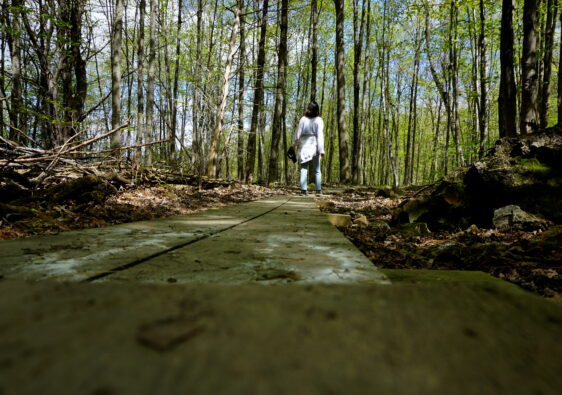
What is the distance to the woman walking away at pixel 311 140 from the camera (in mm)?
7590

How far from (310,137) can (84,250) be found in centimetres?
676

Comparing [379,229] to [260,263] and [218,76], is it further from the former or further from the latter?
[218,76]

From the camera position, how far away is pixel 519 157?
143 inches

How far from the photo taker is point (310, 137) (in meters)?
7.70

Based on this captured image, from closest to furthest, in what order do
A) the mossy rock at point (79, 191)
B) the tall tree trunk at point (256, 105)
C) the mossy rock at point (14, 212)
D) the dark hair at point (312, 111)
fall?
1. the mossy rock at point (14, 212)
2. the mossy rock at point (79, 191)
3. the dark hair at point (312, 111)
4. the tall tree trunk at point (256, 105)

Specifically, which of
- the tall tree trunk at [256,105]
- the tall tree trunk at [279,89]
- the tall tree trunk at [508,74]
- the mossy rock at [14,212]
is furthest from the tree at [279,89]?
the mossy rock at [14,212]

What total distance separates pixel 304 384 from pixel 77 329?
38 cm

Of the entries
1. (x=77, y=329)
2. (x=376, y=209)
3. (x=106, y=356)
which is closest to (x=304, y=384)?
(x=106, y=356)

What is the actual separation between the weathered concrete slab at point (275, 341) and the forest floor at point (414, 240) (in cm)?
122

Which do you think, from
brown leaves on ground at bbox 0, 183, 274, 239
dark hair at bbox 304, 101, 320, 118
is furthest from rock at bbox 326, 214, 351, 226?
dark hair at bbox 304, 101, 320, 118

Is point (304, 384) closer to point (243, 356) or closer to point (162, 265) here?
point (243, 356)

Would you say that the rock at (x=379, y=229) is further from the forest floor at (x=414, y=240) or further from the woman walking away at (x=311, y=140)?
the woman walking away at (x=311, y=140)

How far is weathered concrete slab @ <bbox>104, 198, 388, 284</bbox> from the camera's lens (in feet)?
3.34

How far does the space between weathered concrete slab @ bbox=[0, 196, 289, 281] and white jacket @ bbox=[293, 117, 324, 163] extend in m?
5.85
